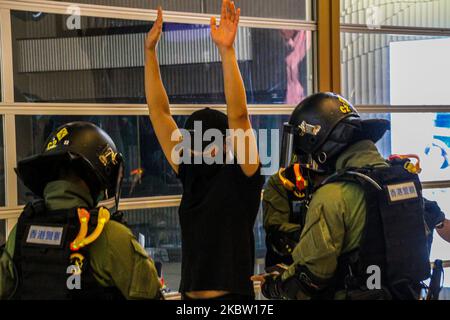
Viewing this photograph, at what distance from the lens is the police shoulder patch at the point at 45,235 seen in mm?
2604

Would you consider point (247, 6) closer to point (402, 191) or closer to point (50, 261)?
point (402, 191)

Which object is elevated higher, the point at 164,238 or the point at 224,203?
the point at 224,203

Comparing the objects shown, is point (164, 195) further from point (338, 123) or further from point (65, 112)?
point (338, 123)

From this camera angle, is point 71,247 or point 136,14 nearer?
point 71,247

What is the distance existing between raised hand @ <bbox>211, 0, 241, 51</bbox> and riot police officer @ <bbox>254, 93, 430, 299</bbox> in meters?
0.71

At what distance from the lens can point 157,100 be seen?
11.6 ft

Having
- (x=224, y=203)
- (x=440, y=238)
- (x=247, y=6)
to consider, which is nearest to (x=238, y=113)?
(x=224, y=203)

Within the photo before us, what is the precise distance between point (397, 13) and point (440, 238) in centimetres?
175

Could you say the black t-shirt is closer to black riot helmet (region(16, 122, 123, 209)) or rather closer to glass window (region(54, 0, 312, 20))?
black riot helmet (region(16, 122, 123, 209))

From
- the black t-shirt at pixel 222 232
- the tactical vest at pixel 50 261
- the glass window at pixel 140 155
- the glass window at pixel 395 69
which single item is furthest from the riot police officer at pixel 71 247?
the glass window at pixel 395 69

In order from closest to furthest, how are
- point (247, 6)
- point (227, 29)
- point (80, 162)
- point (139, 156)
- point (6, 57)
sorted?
point (80, 162) → point (227, 29) → point (6, 57) → point (139, 156) → point (247, 6)

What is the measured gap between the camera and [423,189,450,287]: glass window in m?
5.04

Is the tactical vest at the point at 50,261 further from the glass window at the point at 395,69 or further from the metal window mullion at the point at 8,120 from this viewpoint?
the glass window at the point at 395,69

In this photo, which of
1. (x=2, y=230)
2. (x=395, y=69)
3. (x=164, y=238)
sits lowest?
(x=164, y=238)
